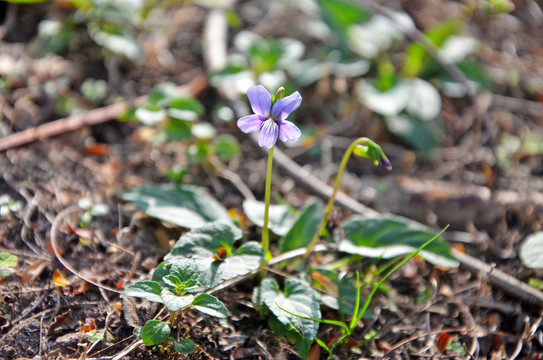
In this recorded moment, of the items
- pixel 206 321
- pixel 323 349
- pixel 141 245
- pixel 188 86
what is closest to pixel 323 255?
pixel 323 349

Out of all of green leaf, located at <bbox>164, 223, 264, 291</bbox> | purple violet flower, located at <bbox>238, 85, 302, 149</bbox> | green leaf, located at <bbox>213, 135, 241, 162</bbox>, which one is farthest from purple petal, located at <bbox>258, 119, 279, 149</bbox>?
green leaf, located at <bbox>213, 135, 241, 162</bbox>

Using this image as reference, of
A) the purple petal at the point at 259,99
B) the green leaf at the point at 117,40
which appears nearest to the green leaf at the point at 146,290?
the purple petal at the point at 259,99

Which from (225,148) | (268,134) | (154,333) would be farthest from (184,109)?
(154,333)

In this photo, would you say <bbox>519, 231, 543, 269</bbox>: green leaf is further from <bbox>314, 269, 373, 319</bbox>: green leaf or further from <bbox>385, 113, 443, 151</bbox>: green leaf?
<bbox>385, 113, 443, 151</bbox>: green leaf

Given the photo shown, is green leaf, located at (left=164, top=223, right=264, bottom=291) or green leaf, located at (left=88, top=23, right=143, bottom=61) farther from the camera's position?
green leaf, located at (left=88, top=23, right=143, bottom=61)

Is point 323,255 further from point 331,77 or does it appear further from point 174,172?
point 331,77

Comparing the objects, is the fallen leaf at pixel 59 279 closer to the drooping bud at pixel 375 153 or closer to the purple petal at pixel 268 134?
the purple petal at pixel 268 134
